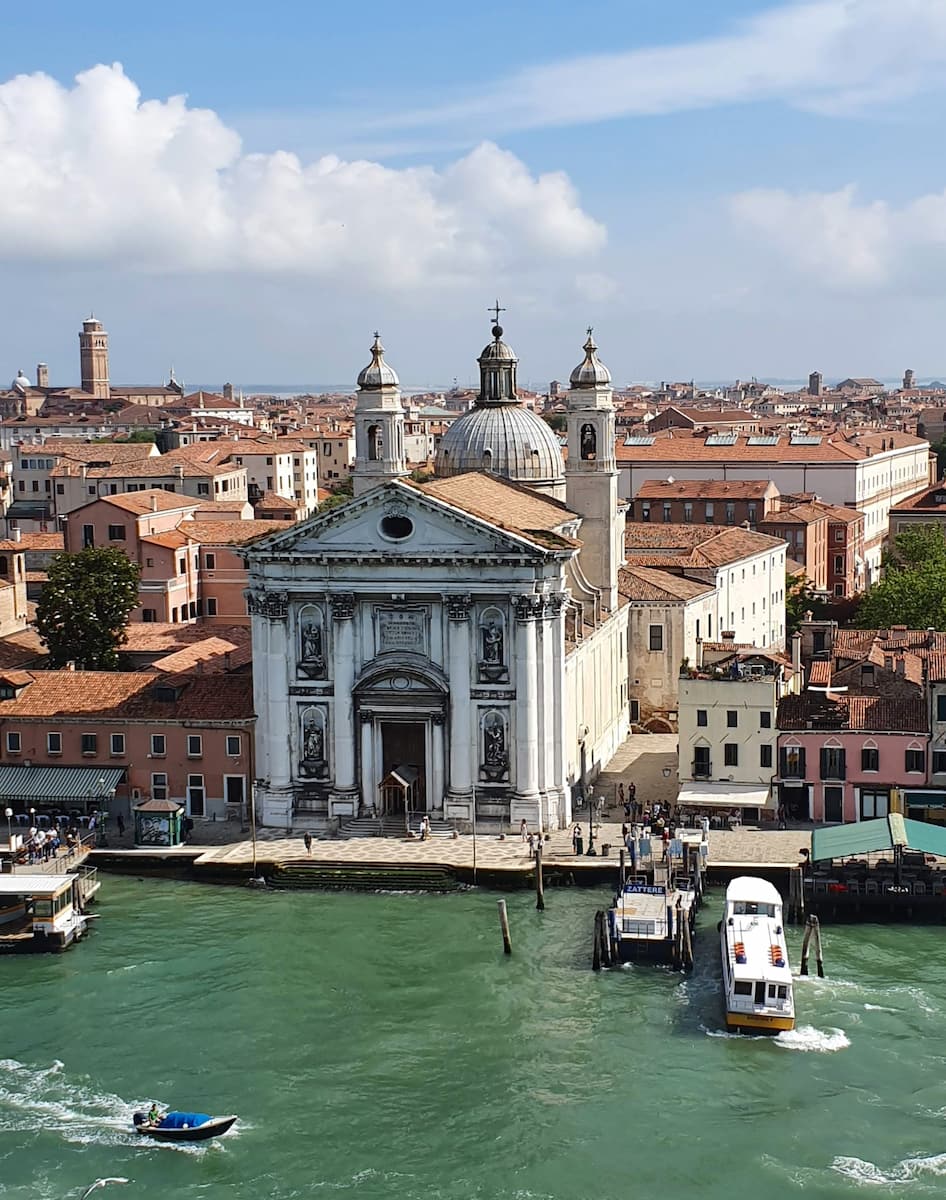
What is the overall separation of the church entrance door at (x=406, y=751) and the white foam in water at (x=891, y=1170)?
16.9 m

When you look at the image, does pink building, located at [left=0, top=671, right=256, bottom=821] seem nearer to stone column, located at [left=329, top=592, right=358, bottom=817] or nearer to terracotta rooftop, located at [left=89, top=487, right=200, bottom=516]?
stone column, located at [left=329, top=592, right=358, bottom=817]

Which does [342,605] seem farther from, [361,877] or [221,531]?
[221,531]

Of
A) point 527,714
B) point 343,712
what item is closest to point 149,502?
point 343,712

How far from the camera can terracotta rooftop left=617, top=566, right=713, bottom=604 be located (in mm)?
49000

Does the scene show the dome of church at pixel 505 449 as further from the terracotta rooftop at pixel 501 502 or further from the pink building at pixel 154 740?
the pink building at pixel 154 740

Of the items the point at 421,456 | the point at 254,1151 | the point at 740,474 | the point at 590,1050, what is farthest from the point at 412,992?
the point at 421,456

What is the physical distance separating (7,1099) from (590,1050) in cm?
878

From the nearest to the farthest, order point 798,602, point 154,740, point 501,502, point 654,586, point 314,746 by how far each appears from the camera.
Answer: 1. point 314,746
2. point 154,740
3. point 501,502
4. point 654,586
5. point 798,602

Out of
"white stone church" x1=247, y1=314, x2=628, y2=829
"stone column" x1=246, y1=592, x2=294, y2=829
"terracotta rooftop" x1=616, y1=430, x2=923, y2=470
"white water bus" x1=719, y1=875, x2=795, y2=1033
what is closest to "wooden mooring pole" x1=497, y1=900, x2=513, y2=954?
"white water bus" x1=719, y1=875, x2=795, y2=1033

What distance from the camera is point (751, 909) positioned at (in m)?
30.6

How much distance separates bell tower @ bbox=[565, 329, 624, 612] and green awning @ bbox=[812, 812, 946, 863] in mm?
13006

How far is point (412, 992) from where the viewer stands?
29625 millimetres

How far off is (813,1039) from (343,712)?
1464cm

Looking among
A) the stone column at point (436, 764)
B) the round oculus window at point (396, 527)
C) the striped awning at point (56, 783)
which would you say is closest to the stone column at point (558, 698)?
the stone column at point (436, 764)
